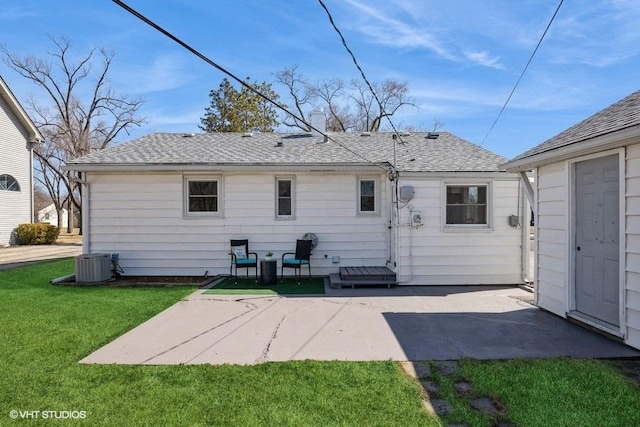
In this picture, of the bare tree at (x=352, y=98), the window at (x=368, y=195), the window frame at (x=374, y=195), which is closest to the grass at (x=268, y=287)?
the window frame at (x=374, y=195)

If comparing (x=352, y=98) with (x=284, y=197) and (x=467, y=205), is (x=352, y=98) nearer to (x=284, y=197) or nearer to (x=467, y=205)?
(x=284, y=197)

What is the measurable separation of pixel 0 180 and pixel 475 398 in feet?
65.5

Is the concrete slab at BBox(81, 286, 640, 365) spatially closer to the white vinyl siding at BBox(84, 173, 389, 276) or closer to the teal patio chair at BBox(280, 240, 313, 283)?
the teal patio chair at BBox(280, 240, 313, 283)

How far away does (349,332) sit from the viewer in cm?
483

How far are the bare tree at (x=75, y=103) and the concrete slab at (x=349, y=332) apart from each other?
25296 mm

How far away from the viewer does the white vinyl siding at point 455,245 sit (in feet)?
25.9

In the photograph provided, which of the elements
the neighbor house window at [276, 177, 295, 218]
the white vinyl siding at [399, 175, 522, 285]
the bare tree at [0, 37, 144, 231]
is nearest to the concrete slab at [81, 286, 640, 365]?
the white vinyl siding at [399, 175, 522, 285]

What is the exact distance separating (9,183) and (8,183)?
0.06 m

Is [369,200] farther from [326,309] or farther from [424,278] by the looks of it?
[326,309]

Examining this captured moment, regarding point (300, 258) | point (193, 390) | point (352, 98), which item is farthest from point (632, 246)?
point (352, 98)

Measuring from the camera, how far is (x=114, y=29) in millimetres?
4770

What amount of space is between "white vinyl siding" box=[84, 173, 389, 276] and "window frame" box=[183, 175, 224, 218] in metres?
0.09

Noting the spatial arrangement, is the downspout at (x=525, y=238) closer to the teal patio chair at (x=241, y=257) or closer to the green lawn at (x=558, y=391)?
the green lawn at (x=558, y=391)

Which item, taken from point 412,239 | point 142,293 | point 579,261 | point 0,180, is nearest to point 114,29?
point 142,293
